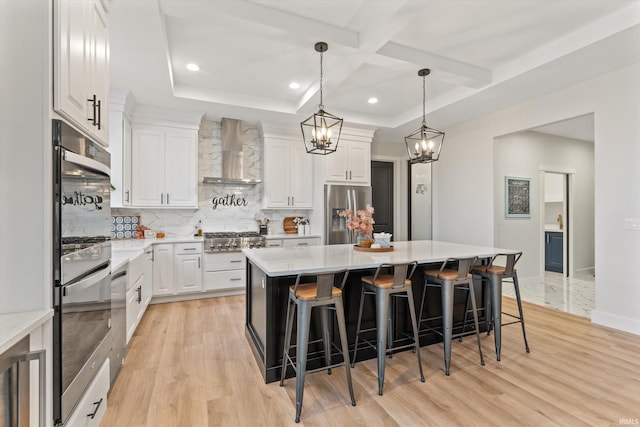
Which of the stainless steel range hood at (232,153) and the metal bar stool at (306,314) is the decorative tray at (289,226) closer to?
the stainless steel range hood at (232,153)

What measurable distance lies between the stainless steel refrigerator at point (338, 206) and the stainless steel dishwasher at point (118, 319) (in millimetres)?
3075

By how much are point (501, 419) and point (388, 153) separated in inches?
207

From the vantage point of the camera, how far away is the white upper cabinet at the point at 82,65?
4.16 ft

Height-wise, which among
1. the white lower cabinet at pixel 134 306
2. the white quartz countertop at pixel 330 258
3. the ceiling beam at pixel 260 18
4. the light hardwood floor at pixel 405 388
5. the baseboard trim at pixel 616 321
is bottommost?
the light hardwood floor at pixel 405 388

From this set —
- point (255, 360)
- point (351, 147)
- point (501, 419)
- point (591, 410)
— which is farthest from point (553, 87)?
point (255, 360)

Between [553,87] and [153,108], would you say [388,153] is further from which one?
[153,108]

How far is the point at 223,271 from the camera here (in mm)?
4535

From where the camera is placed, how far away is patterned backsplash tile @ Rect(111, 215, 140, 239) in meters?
4.42

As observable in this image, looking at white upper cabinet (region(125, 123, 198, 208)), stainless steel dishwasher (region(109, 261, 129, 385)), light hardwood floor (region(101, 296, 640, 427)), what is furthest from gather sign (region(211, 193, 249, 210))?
stainless steel dishwasher (region(109, 261, 129, 385))

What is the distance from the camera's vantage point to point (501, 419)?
6.19ft

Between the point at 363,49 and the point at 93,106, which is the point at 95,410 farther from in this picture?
the point at 363,49

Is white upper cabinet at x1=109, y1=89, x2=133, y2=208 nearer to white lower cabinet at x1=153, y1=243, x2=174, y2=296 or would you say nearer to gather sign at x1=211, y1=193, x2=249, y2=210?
white lower cabinet at x1=153, y1=243, x2=174, y2=296

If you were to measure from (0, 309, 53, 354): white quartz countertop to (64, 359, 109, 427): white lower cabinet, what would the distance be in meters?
0.56

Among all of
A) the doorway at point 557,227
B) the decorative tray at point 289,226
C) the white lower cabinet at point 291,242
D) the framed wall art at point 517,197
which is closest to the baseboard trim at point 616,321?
the framed wall art at point 517,197
